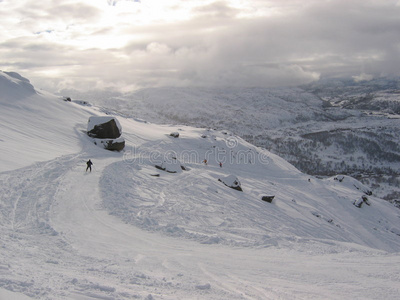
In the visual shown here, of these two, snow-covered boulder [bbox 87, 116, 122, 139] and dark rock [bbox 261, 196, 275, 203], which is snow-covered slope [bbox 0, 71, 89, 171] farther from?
dark rock [bbox 261, 196, 275, 203]

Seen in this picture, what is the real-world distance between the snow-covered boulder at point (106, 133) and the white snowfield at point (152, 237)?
2.29m

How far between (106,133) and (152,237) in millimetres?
29930

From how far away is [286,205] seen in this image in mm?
30281

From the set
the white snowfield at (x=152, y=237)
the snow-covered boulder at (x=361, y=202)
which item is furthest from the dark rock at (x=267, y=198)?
the snow-covered boulder at (x=361, y=202)

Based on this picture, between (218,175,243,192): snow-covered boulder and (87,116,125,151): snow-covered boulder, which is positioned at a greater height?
(87,116,125,151): snow-covered boulder

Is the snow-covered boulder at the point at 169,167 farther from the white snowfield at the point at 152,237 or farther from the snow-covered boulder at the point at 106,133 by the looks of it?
the snow-covered boulder at the point at 106,133

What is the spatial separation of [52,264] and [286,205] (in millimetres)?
27138

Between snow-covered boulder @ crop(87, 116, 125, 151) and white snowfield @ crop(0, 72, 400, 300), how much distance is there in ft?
7.51

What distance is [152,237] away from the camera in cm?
1296

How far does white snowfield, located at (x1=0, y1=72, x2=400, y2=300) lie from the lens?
7.24m

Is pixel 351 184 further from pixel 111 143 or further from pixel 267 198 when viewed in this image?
pixel 111 143

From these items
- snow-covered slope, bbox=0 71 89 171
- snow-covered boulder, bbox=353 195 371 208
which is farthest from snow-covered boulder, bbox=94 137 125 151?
snow-covered boulder, bbox=353 195 371 208

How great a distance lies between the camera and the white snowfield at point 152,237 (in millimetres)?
7238

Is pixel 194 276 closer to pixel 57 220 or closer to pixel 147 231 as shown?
pixel 147 231
